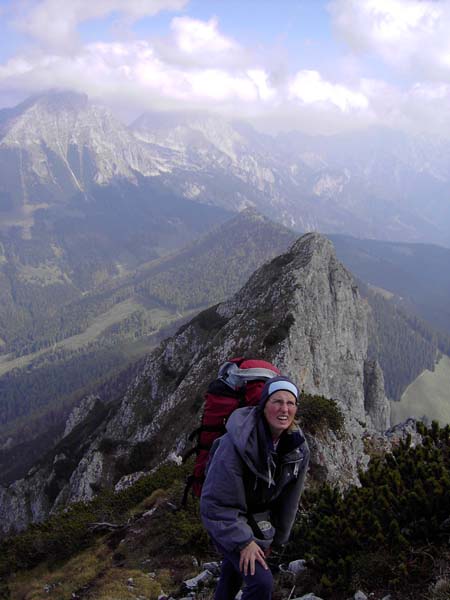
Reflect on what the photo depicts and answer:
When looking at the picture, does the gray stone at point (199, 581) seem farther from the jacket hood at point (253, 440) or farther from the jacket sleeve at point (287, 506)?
the jacket hood at point (253, 440)

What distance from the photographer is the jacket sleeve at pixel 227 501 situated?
24.0 ft

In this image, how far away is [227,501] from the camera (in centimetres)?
737

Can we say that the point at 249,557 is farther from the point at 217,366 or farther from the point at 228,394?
the point at 217,366

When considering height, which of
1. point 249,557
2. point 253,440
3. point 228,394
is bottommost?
point 249,557

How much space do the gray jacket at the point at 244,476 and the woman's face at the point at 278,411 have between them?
182 mm

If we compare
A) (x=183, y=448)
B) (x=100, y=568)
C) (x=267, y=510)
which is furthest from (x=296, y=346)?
(x=267, y=510)

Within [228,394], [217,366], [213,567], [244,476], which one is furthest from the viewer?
[217,366]

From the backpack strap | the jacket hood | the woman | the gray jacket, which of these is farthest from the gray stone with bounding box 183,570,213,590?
the backpack strap

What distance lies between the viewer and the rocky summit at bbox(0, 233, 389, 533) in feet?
175

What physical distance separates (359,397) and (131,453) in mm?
45889

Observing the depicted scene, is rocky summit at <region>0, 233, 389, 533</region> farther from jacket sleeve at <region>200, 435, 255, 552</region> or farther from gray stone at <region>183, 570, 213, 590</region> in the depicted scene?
jacket sleeve at <region>200, 435, 255, 552</region>

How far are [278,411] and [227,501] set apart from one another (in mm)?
1812

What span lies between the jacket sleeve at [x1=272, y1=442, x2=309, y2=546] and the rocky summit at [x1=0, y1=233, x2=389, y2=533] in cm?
2205

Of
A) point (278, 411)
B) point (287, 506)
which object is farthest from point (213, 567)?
point (278, 411)
